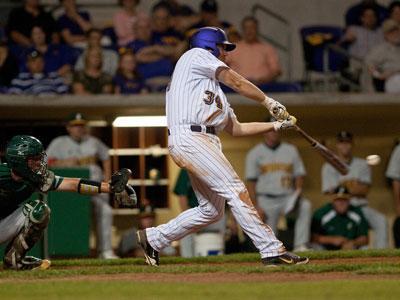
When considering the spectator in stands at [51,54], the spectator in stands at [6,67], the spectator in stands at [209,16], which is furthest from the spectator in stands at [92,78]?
the spectator in stands at [209,16]

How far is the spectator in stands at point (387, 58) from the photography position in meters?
15.8

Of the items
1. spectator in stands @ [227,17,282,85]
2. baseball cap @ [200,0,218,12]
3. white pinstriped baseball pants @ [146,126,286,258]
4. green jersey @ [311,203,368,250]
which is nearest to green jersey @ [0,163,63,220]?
white pinstriped baseball pants @ [146,126,286,258]

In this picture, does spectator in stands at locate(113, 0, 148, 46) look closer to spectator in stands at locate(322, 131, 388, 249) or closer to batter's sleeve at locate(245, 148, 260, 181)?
batter's sleeve at locate(245, 148, 260, 181)

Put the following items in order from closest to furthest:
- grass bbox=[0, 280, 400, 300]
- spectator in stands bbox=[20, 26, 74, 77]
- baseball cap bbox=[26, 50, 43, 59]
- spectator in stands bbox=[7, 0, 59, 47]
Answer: grass bbox=[0, 280, 400, 300], baseball cap bbox=[26, 50, 43, 59], spectator in stands bbox=[20, 26, 74, 77], spectator in stands bbox=[7, 0, 59, 47]

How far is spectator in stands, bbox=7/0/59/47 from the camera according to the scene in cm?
1600

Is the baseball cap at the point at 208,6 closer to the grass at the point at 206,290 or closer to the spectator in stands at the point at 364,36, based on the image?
the spectator in stands at the point at 364,36

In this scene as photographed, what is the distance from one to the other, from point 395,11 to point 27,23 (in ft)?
16.6

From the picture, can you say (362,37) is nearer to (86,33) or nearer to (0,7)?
(86,33)

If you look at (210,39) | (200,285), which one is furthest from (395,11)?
(200,285)

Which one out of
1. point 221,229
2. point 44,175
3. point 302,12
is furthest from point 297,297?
point 302,12

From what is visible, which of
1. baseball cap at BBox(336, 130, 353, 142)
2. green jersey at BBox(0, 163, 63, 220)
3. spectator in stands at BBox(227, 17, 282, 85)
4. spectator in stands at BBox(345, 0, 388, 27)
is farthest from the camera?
spectator in stands at BBox(345, 0, 388, 27)

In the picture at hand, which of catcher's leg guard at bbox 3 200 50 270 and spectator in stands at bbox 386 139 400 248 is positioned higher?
A: spectator in stands at bbox 386 139 400 248

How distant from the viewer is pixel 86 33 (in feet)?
52.6

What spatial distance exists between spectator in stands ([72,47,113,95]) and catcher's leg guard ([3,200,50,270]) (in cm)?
578
